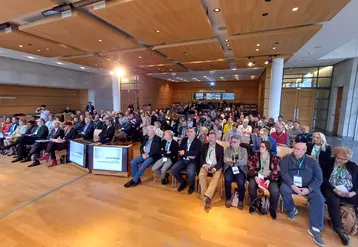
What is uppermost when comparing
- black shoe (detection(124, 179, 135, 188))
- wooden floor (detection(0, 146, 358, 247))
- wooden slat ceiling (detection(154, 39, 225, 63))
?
wooden slat ceiling (detection(154, 39, 225, 63))

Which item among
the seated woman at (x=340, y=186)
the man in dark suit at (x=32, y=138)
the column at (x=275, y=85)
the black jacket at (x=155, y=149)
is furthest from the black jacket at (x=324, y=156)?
the man in dark suit at (x=32, y=138)

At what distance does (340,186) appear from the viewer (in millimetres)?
2398

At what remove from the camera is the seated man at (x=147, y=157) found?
3666 mm

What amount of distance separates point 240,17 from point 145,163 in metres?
3.82

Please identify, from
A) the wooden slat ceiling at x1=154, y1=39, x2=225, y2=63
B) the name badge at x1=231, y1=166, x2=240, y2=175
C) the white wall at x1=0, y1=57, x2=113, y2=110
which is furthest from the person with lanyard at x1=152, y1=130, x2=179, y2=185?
the white wall at x1=0, y1=57, x2=113, y2=110

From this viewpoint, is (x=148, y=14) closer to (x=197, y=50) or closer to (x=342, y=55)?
(x=197, y=50)

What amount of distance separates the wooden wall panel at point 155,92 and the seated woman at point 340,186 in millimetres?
11925

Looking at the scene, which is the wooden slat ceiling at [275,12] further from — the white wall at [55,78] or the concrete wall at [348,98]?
the white wall at [55,78]

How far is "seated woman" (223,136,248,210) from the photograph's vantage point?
2.91 metres

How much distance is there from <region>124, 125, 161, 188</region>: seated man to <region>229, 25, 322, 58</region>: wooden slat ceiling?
3.83 m

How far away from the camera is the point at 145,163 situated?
3715 mm

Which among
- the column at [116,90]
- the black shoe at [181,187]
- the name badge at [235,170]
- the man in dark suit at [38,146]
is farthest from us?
the column at [116,90]

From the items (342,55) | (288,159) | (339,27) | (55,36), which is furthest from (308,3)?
(342,55)

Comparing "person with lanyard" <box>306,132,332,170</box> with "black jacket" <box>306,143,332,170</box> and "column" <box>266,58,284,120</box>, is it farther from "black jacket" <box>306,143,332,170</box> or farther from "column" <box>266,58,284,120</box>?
"column" <box>266,58,284,120</box>
